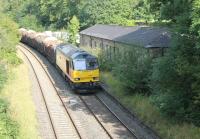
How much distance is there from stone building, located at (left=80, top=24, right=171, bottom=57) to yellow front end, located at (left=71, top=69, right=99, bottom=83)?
12.2 ft

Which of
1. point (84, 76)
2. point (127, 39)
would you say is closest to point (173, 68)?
point (84, 76)

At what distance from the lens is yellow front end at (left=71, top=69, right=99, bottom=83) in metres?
31.1

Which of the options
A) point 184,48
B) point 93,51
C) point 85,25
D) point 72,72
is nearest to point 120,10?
point 85,25

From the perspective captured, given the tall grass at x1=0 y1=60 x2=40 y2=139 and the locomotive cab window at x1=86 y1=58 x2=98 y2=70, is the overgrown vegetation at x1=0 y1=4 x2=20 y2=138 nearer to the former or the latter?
the tall grass at x1=0 y1=60 x2=40 y2=139

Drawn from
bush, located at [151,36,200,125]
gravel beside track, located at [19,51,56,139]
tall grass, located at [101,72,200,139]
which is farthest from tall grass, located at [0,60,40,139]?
bush, located at [151,36,200,125]

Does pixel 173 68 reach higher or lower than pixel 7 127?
higher

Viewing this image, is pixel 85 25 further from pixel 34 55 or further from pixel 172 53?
pixel 172 53

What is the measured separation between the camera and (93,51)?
45500 mm

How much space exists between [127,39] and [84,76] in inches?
337

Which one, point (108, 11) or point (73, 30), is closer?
point (73, 30)

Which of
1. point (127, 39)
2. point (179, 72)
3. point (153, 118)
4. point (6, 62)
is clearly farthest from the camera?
point (6, 62)

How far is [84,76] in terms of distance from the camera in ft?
102

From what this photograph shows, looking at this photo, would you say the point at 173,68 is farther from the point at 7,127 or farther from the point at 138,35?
the point at 138,35

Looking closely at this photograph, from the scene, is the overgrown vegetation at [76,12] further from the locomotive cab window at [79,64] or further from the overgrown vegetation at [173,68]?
the overgrown vegetation at [173,68]
